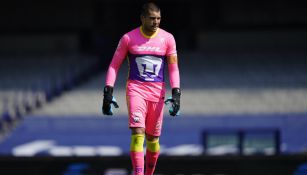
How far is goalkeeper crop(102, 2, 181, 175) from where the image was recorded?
6887 mm

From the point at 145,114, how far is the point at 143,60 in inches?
19.6

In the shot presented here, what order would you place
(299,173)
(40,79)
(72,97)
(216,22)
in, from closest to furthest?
(299,173) < (72,97) < (40,79) < (216,22)

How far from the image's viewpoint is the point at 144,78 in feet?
22.9

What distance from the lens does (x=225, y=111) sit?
1867cm

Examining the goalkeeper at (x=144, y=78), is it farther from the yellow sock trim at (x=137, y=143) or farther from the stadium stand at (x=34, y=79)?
the stadium stand at (x=34, y=79)

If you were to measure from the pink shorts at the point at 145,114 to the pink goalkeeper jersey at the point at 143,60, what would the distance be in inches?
2.1

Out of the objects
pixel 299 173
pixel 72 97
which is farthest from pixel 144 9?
pixel 72 97

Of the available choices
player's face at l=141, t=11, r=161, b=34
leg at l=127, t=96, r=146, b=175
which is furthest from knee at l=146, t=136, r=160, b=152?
player's face at l=141, t=11, r=161, b=34

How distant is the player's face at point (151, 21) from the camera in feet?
22.2

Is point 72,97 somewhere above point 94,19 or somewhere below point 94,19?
below

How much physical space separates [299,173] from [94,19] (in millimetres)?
15782

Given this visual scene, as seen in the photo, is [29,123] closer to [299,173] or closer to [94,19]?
[94,19]

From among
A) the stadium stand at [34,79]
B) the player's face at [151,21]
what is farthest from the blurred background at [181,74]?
the player's face at [151,21]

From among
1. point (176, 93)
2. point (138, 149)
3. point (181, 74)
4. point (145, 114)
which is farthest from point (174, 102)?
A: point (181, 74)
